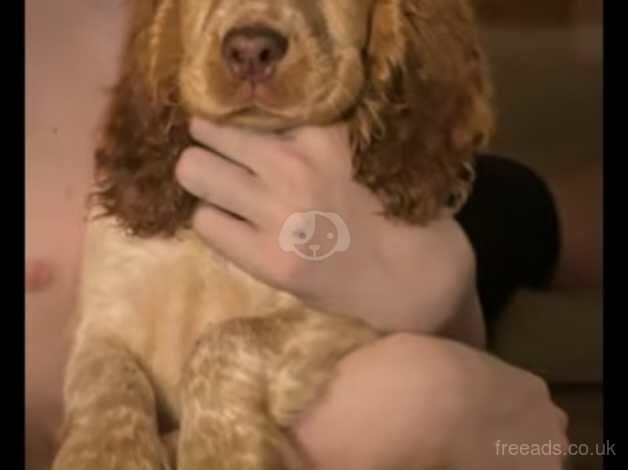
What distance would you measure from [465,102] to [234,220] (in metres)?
0.33

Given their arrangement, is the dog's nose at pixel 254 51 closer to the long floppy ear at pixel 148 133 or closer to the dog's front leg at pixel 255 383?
the long floppy ear at pixel 148 133

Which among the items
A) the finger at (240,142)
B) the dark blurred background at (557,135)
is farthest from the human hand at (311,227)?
the dark blurred background at (557,135)

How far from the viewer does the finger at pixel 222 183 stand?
1.13m

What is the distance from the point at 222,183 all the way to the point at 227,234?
0.06 metres

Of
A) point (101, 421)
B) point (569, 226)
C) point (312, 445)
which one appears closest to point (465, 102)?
point (569, 226)

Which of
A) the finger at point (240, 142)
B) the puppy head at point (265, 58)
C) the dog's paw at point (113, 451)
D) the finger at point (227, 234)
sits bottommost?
the dog's paw at point (113, 451)

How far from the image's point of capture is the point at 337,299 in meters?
1.13

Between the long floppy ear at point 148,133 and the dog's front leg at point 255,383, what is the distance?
0.55 ft

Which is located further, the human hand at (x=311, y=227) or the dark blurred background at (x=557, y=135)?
the dark blurred background at (x=557, y=135)

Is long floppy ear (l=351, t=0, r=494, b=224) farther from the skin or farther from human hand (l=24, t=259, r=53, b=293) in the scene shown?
human hand (l=24, t=259, r=53, b=293)

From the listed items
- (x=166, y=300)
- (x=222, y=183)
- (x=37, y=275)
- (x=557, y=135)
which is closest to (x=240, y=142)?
(x=222, y=183)

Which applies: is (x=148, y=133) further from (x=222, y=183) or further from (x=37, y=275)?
(x=37, y=275)

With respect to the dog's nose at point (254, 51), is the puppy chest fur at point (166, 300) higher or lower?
lower

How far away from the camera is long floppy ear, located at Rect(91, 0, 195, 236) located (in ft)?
3.80
